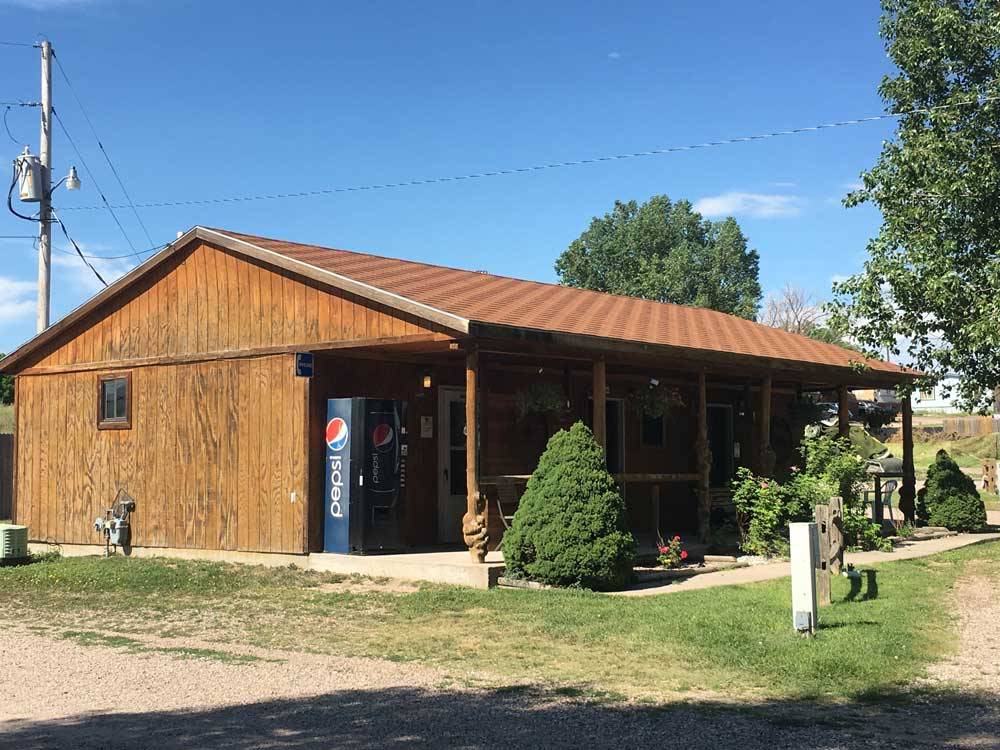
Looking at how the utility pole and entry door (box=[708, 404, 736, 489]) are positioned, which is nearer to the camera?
entry door (box=[708, 404, 736, 489])

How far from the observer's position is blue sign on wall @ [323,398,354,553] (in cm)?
1313

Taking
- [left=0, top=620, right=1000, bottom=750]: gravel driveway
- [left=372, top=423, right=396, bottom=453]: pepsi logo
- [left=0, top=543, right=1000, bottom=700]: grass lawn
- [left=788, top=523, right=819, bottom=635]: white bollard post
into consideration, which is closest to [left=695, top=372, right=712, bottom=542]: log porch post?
[left=0, top=543, right=1000, bottom=700]: grass lawn

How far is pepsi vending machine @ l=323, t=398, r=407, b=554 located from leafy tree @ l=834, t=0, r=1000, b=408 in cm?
672

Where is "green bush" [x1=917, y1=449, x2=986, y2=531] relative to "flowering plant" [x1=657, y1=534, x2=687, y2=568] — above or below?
above

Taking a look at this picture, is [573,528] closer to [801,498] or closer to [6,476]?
[801,498]

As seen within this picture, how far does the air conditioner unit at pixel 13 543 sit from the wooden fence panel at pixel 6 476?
8.76 meters

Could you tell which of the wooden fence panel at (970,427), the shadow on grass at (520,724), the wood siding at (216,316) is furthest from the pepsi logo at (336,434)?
the wooden fence panel at (970,427)

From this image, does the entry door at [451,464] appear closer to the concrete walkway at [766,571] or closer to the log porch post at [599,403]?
the log porch post at [599,403]

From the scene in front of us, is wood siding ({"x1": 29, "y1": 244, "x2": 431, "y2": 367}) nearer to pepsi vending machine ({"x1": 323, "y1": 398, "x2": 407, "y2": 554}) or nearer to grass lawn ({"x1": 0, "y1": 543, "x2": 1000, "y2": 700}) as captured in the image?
pepsi vending machine ({"x1": 323, "y1": 398, "x2": 407, "y2": 554})

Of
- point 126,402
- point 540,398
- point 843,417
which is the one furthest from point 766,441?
point 126,402

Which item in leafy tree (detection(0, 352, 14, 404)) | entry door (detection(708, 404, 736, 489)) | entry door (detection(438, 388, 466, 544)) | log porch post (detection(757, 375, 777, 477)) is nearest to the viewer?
entry door (detection(438, 388, 466, 544))

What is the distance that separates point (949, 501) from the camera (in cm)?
1806

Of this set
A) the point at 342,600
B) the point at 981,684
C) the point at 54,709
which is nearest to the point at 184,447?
the point at 342,600

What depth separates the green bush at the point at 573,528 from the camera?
1098 centimetres
